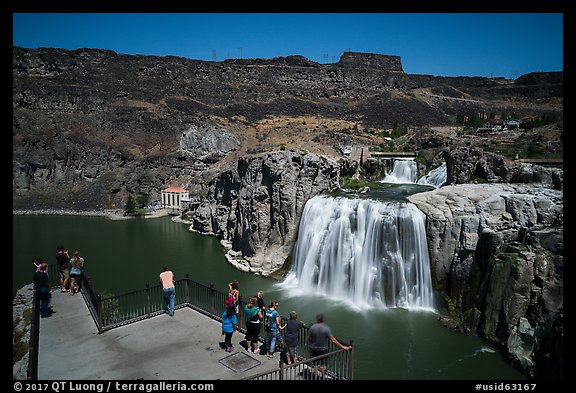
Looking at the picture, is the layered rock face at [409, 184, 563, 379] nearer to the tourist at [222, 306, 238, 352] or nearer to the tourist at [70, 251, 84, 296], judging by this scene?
the tourist at [222, 306, 238, 352]

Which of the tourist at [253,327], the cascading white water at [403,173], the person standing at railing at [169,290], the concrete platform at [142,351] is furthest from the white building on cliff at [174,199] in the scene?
the tourist at [253,327]

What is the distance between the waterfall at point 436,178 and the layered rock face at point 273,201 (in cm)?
917

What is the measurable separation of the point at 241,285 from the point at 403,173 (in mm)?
19095

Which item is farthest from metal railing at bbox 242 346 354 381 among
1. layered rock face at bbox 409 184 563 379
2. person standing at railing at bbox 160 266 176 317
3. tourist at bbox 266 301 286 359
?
layered rock face at bbox 409 184 563 379

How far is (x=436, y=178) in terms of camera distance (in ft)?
119

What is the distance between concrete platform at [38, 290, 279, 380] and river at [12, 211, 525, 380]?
6568 mm

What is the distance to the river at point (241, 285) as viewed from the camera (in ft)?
55.0

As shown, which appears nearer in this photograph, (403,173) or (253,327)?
(253,327)

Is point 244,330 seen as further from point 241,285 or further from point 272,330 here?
point 241,285

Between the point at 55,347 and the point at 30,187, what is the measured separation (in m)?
55.5

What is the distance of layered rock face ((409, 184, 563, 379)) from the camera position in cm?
1625

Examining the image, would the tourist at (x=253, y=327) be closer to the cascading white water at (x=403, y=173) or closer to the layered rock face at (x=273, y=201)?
the layered rock face at (x=273, y=201)

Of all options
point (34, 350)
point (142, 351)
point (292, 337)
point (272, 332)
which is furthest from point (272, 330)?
point (34, 350)
